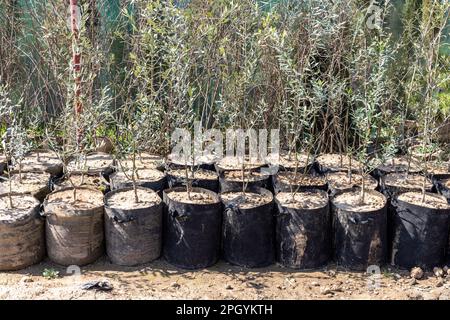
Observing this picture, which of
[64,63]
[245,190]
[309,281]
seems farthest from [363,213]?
[64,63]

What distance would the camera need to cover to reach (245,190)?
428 cm

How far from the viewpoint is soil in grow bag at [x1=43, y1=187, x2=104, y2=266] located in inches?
149

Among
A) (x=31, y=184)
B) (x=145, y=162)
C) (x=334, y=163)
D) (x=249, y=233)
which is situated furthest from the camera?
(x=334, y=163)

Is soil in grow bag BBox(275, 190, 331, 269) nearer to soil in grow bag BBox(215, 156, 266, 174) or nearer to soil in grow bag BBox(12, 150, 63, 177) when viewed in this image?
soil in grow bag BBox(215, 156, 266, 174)

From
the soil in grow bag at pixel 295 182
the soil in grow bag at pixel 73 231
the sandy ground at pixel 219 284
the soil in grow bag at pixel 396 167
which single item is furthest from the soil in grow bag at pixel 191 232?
the soil in grow bag at pixel 396 167

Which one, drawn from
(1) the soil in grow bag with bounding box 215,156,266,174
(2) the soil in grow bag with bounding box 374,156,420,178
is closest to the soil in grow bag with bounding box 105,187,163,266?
(1) the soil in grow bag with bounding box 215,156,266,174

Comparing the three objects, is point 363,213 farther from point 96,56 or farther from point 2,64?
point 2,64

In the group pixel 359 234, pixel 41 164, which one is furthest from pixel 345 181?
pixel 41 164

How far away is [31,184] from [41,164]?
0.44m

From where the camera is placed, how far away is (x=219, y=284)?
12.2 feet

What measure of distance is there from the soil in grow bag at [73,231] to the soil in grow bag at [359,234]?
1.73 meters

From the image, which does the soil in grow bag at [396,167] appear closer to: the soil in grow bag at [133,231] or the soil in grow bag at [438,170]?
the soil in grow bag at [438,170]

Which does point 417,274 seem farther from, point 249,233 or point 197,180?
point 197,180
